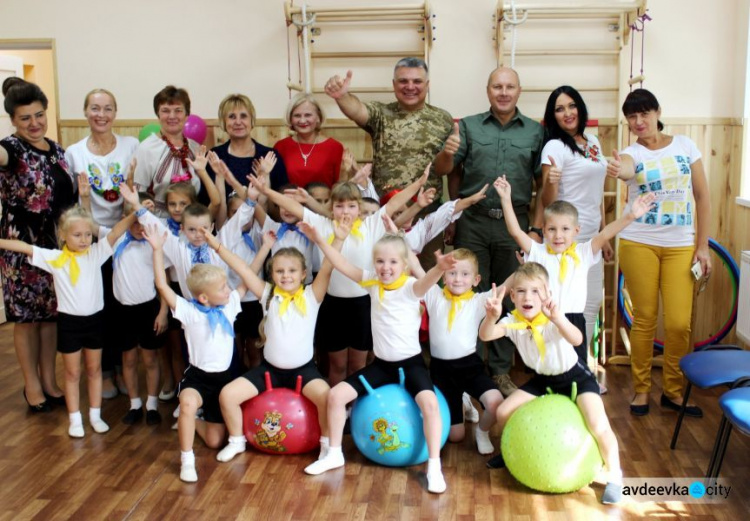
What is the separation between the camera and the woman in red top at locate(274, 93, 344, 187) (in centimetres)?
400

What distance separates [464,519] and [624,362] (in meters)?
2.18

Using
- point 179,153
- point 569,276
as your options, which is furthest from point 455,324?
point 179,153

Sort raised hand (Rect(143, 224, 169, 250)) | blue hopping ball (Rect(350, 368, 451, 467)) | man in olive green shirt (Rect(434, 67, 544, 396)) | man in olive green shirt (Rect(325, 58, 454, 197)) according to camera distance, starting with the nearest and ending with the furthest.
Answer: blue hopping ball (Rect(350, 368, 451, 467))
raised hand (Rect(143, 224, 169, 250))
man in olive green shirt (Rect(434, 67, 544, 396))
man in olive green shirt (Rect(325, 58, 454, 197))

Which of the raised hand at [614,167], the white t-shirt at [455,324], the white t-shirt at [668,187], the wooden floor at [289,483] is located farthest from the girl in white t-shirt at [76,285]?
the white t-shirt at [668,187]

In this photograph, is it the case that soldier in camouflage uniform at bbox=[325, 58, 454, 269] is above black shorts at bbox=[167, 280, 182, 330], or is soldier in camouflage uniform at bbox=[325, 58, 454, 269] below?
above

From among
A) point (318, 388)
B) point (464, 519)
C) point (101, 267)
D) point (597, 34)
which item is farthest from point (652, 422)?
point (101, 267)

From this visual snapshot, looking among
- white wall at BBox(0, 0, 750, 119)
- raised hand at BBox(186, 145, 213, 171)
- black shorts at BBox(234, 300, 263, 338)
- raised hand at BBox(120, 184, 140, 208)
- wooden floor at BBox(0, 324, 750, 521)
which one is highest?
white wall at BBox(0, 0, 750, 119)

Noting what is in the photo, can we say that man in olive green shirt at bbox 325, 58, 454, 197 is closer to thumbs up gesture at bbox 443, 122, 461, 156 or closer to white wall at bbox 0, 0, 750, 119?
thumbs up gesture at bbox 443, 122, 461, 156

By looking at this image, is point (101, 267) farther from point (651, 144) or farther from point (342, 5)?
point (651, 144)

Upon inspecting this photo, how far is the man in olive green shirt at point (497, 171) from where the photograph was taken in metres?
3.96

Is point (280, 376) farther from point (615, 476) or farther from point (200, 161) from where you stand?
point (615, 476)

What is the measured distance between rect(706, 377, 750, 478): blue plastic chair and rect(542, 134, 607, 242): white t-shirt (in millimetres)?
1232

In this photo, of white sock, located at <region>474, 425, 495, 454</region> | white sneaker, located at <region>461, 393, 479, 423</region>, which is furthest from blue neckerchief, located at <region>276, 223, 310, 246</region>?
white sock, located at <region>474, 425, 495, 454</region>

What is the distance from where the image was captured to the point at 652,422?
364cm
